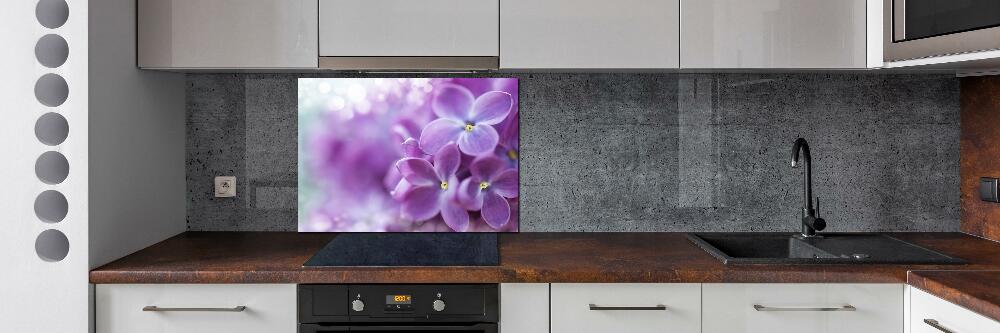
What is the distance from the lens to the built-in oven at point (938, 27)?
1.82 metres

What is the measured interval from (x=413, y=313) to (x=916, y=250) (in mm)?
1465

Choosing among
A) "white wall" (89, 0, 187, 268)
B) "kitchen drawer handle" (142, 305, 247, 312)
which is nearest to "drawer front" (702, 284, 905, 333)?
"kitchen drawer handle" (142, 305, 247, 312)

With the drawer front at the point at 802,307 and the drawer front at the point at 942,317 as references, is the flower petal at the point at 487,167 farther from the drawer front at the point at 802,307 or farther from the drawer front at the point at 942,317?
the drawer front at the point at 942,317

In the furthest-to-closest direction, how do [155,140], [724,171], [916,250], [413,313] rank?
[724,171] < [155,140] < [916,250] < [413,313]

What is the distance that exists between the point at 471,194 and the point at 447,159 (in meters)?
0.15

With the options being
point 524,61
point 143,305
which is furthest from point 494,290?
point 143,305

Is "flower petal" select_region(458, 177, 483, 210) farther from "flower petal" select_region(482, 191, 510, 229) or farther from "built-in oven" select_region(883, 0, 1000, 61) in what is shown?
"built-in oven" select_region(883, 0, 1000, 61)

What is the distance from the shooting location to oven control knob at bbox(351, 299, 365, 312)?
6.12ft

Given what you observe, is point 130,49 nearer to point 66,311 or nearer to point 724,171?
point 66,311

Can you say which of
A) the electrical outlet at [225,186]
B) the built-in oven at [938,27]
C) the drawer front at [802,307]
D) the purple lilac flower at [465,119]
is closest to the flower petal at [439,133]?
the purple lilac flower at [465,119]

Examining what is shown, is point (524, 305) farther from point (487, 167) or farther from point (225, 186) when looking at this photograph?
point (225, 186)

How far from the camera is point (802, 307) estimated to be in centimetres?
187

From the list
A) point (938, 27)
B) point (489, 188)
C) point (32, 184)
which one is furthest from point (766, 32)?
point (32, 184)

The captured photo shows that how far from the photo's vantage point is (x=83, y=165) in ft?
6.20
